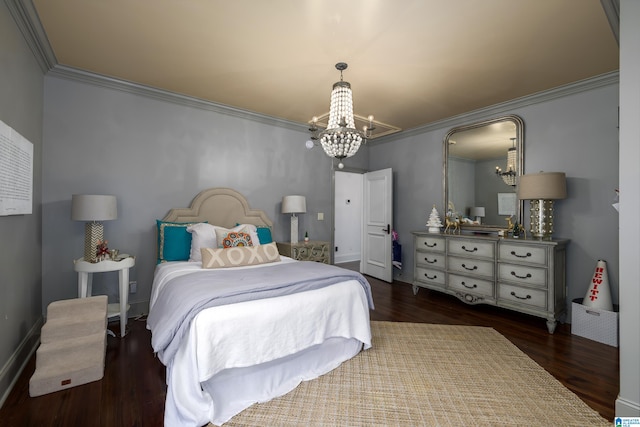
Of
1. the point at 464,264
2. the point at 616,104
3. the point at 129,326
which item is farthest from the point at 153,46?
the point at 616,104

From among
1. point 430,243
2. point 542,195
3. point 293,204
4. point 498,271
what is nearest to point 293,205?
point 293,204

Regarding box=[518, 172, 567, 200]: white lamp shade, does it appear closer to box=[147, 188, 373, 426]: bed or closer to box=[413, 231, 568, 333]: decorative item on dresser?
box=[413, 231, 568, 333]: decorative item on dresser

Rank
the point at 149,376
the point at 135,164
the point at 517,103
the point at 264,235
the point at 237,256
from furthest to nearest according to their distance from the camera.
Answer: the point at 264,235 < the point at 517,103 < the point at 135,164 < the point at 237,256 < the point at 149,376

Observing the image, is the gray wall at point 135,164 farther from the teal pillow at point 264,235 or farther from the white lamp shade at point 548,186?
the white lamp shade at point 548,186

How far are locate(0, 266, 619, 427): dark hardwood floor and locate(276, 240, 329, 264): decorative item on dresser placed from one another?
1127 millimetres

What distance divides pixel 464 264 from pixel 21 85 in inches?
188

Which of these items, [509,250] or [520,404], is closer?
[520,404]

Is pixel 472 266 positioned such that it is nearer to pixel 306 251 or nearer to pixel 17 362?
pixel 306 251

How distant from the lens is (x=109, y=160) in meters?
3.29

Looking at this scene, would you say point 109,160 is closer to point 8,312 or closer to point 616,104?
point 8,312

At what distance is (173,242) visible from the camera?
327 centimetres

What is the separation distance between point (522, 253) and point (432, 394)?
2.14 meters

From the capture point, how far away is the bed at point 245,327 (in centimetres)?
176

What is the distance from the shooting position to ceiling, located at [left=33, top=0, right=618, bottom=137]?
7.00 feet
